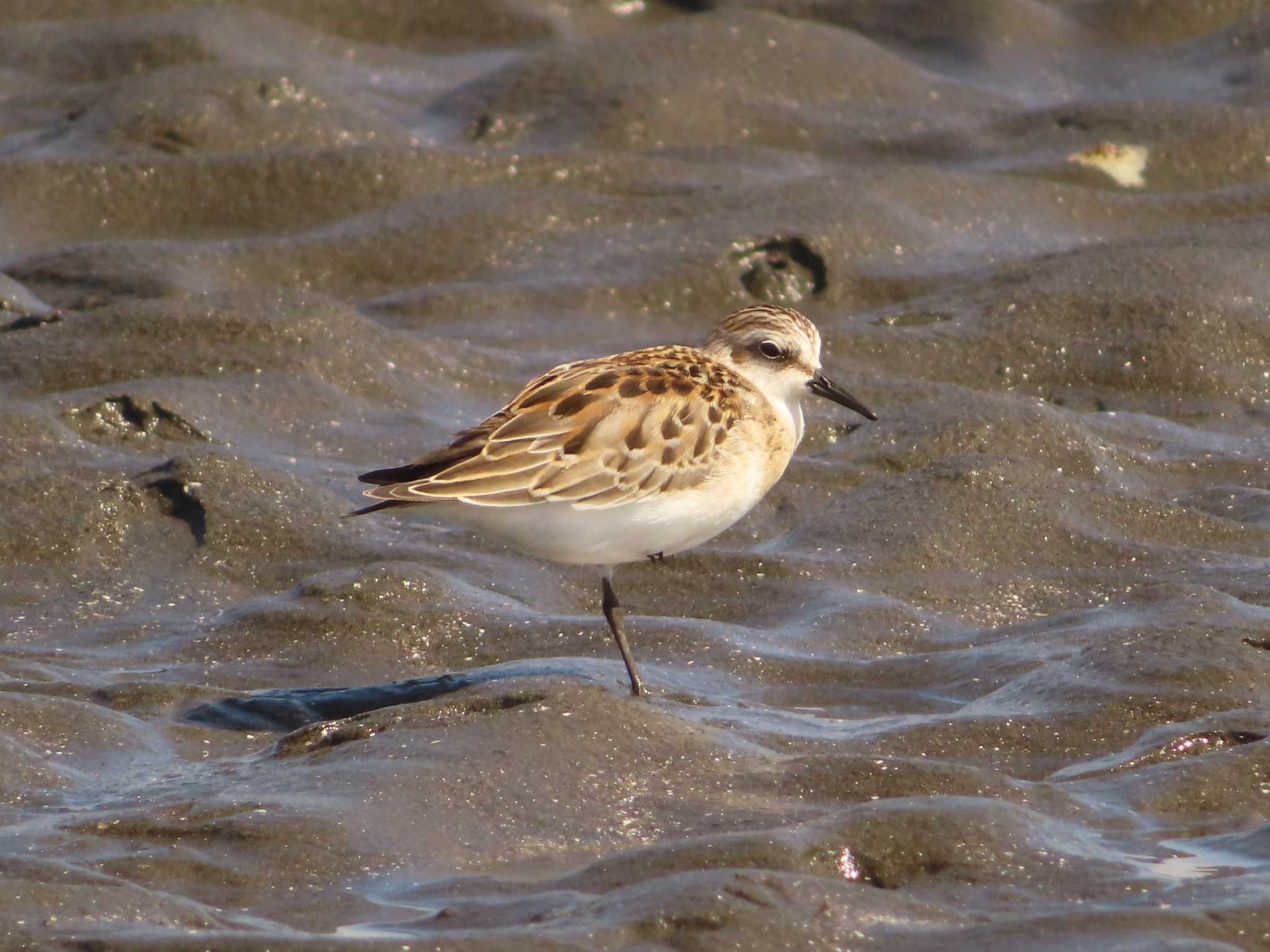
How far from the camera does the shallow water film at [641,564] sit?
461cm

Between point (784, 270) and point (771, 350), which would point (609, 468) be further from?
point (784, 270)

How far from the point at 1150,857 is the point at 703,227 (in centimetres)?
617

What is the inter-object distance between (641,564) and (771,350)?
1.04m

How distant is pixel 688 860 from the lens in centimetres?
446

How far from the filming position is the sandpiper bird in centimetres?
619

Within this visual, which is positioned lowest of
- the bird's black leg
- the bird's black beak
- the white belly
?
the bird's black leg

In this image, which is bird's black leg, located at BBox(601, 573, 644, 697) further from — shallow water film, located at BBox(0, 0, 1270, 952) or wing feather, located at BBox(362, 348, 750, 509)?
wing feather, located at BBox(362, 348, 750, 509)

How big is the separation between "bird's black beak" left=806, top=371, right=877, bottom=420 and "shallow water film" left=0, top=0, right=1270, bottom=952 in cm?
52

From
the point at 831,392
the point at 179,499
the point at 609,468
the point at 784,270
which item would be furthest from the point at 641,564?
the point at 784,270

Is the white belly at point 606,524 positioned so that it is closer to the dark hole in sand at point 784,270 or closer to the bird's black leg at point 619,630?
the bird's black leg at point 619,630

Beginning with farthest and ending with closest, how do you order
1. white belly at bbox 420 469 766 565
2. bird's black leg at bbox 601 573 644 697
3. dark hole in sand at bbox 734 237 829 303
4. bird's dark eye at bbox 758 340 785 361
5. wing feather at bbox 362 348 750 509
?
1. dark hole in sand at bbox 734 237 829 303
2. bird's dark eye at bbox 758 340 785 361
3. white belly at bbox 420 469 766 565
4. wing feather at bbox 362 348 750 509
5. bird's black leg at bbox 601 573 644 697

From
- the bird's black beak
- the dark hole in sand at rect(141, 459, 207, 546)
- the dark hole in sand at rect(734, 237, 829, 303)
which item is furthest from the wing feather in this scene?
the dark hole in sand at rect(734, 237, 829, 303)

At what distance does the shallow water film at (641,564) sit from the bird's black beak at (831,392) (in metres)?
0.52

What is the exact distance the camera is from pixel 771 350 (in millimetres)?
7203
